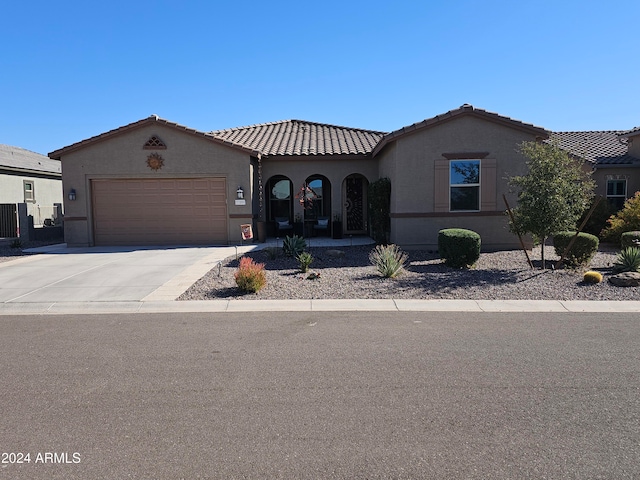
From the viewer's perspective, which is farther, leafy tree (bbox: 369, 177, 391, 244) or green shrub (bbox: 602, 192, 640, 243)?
leafy tree (bbox: 369, 177, 391, 244)

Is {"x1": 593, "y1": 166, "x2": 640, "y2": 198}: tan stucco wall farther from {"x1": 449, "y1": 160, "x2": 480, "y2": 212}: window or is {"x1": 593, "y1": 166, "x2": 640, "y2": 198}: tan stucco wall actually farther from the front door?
the front door

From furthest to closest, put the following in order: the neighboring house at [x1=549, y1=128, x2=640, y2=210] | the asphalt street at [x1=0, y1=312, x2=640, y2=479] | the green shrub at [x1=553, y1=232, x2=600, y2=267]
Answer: the neighboring house at [x1=549, y1=128, x2=640, y2=210] → the green shrub at [x1=553, y1=232, x2=600, y2=267] → the asphalt street at [x1=0, y1=312, x2=640, y2=479]

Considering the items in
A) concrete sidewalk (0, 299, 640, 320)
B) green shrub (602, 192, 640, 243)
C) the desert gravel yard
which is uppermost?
green shrub (602, 192, 640, 243)

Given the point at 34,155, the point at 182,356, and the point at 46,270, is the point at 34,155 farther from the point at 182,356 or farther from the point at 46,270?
the point at 182,356

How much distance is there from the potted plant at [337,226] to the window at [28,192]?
17.8 m

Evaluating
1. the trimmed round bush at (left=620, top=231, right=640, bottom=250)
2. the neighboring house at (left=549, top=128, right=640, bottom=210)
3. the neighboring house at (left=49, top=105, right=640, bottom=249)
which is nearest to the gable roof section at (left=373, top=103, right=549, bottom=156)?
the neighboring house at (left=49, top=105, right=640, bottom=249)

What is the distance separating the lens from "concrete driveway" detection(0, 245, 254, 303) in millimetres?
9547

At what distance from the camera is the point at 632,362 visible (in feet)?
18.0

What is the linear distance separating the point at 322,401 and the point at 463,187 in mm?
11723

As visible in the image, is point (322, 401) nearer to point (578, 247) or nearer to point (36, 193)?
point (578, 247)

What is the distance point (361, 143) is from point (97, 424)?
57.7ft

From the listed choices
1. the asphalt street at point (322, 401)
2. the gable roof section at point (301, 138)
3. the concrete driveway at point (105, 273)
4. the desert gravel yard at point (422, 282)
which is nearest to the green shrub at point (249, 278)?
the desert gravel yard at point (422, 282)

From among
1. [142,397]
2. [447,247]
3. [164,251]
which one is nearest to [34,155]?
[164,251]

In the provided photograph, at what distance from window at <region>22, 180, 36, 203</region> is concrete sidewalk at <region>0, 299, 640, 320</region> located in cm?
2036
